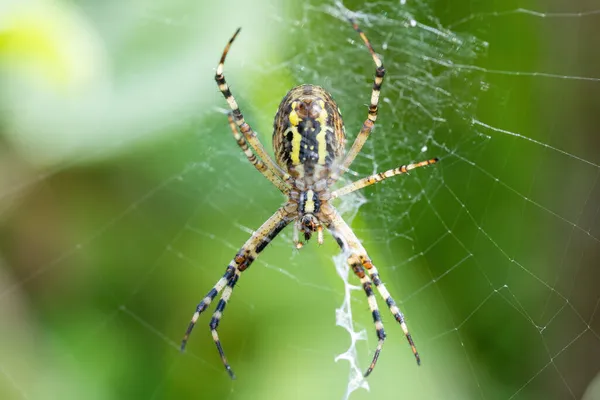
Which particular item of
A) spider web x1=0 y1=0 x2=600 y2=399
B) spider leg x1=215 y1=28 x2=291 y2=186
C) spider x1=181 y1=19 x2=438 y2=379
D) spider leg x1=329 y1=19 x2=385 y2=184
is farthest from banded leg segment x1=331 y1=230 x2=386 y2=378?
spider leg x1=215 y1=28 x2=291 y2=186

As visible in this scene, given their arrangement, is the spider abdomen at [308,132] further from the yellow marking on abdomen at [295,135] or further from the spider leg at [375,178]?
the spider leg at [375,178]

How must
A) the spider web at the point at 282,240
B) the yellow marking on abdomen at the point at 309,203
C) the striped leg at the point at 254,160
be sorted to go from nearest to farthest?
the striped leg at the point at 254,160
the spider web at the point at 282,240
the yellow marking on abdomen at the point at 309,203

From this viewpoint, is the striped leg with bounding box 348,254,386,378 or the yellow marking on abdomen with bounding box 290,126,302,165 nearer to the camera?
the yellow marking on abdomen with bounding box 290,126,302,165

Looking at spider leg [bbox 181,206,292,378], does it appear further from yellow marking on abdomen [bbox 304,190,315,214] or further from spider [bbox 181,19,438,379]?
yellow marking on abdomen [bbox 304,190,315,214]

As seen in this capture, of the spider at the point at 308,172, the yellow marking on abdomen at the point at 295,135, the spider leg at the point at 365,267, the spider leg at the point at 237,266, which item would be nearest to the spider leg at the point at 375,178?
the spider at the point at 308,172

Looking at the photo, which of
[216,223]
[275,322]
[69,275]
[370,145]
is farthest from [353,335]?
[69,275]

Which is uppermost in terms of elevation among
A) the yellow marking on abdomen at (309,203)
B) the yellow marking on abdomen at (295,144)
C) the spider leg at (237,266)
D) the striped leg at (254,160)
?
the yellow marking on abdomen at (295,144)
